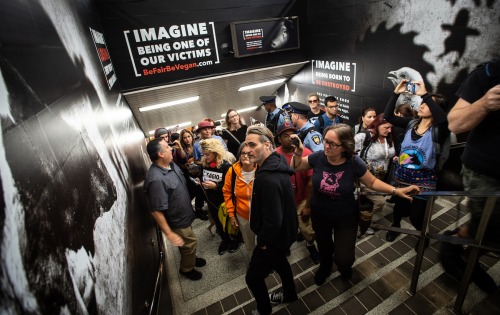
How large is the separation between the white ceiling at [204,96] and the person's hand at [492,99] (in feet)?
16.9

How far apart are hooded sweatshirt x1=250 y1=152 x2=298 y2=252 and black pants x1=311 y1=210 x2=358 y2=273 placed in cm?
52

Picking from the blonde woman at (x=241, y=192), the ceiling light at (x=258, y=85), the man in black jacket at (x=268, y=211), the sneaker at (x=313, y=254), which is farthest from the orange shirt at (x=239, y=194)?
the ceiling light at (x=258, y=85)

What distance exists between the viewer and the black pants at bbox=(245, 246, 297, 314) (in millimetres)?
2105

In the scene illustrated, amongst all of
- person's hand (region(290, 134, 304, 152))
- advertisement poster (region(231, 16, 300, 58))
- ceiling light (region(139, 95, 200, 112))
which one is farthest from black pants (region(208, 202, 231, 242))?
ceiling light (region(139, 95, 200, 112))

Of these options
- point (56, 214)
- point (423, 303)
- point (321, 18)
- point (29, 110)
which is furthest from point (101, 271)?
point (321, 18)

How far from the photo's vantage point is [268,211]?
1919 mm

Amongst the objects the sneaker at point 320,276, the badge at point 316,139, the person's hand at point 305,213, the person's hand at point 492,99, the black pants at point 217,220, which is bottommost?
the sneaker at point 320,276

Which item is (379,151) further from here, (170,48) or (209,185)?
(170,48)

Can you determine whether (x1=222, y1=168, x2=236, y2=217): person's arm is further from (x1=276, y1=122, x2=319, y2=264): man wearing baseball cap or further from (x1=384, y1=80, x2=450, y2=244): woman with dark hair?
(x1=384, y1=80, x2=450, y2=244): woman with dark hair

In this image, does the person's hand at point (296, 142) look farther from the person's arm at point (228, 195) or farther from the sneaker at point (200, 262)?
the sneaker at point (200, 262)

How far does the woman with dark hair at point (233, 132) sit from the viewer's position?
448 cm

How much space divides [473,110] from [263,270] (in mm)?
1964

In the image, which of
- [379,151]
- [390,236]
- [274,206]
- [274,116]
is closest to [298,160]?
[274,206]

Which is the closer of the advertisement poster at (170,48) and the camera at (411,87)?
the camera at (411,87)
